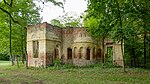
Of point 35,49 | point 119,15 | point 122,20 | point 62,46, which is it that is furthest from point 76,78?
point 62,46

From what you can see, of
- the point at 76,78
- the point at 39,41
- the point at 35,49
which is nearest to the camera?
the point at 76,78

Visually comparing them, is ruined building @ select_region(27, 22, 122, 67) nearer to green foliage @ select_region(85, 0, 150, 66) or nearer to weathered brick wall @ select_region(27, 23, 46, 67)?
weathered brick wall @ select_region(27, 23, 46, 67)

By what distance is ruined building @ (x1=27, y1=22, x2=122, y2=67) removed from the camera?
24.9 meters

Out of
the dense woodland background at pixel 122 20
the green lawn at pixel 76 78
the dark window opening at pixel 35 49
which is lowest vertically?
the green lawn at pixel 76 78

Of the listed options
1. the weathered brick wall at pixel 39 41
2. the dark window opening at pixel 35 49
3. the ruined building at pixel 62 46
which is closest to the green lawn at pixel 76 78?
the weathered brick wall at pixel 39 41

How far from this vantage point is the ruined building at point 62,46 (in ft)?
81.6

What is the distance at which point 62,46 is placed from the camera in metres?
27.6

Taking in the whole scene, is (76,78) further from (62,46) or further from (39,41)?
(62,46)

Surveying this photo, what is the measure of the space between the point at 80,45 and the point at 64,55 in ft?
8.24

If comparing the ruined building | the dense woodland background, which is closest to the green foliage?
the dense woodland background

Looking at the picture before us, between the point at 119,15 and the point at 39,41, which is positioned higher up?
the point at 119,15

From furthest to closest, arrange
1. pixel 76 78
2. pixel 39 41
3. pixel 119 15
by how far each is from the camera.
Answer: pixel 39 41 < pixel 119 15 < pixel 76 78

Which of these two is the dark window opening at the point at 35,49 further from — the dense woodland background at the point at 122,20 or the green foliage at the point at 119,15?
the green foliage at the point at 119,15

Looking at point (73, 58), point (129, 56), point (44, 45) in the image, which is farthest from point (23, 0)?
point (129, 56)
